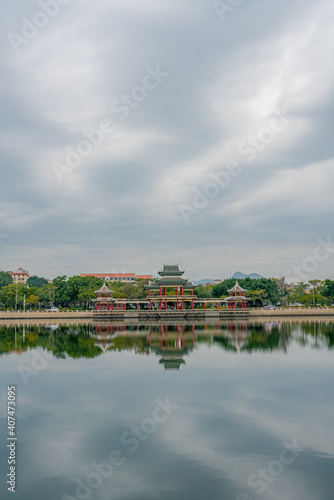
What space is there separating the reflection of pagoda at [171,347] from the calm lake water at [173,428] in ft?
1.00

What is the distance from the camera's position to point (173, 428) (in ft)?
41.9

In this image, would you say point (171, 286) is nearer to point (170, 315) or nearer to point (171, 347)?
point (170, 315)

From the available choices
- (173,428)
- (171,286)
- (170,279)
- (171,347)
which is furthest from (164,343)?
(170,279)

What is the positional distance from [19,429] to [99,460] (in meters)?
3.85

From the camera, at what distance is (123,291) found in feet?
267

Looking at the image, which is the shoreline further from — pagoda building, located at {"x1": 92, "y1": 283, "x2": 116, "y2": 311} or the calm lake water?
the calm lake water

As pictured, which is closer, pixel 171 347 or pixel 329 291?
pixel 171 347

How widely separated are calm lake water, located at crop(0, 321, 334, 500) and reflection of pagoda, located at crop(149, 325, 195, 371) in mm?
304

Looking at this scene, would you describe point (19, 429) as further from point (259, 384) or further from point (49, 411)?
point (259, 384)

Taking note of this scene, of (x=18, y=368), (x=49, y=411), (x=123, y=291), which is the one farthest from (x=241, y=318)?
(x=49, y=411)

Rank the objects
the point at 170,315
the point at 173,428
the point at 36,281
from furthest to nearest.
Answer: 1. the point at 36,281
2. the point at 170,315
3. the point at 173,428

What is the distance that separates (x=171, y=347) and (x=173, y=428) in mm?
18548

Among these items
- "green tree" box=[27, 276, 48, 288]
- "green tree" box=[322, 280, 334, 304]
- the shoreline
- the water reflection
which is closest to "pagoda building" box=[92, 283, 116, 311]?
the shoreline

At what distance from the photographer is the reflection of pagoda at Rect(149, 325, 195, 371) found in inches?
961
